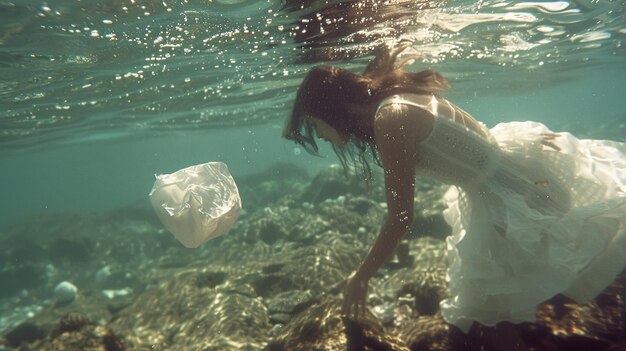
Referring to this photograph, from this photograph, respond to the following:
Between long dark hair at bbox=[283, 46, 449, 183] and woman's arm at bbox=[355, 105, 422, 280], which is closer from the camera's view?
woman's arm at bbox=[355, 105, 422, 280]

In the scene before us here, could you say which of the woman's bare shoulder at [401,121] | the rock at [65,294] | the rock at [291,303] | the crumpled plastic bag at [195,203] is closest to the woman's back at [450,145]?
the woman's bare shoulder at [401,121]

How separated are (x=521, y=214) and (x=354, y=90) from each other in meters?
1.97

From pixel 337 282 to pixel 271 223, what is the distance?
7.92 meters

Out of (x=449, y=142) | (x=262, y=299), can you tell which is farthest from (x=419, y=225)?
(x=449, y=142)

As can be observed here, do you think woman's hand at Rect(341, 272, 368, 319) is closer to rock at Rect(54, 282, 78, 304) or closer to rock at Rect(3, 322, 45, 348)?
rock at Rect(3, 322, 45, 348)

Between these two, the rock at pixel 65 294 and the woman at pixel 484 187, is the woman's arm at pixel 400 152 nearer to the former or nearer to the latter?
the woman at pixel 484 187

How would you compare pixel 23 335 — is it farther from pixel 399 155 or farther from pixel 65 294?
pixel 399 155

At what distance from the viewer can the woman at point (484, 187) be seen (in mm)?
3234

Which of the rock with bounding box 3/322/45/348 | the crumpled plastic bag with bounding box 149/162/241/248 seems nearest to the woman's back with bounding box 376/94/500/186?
the crumpled plastic bag with bounding box 149/162/241/248

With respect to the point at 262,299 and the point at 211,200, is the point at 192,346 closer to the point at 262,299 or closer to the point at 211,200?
the point at 262,299

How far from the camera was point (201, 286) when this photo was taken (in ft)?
29.0

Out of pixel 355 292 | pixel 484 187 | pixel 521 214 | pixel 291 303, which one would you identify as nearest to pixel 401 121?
pixel 484 187

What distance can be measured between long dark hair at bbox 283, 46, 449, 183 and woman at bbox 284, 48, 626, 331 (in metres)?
0.01

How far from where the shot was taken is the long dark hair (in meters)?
3.54
